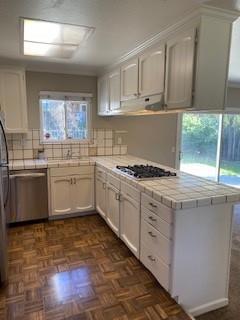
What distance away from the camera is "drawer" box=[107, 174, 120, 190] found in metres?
2.77

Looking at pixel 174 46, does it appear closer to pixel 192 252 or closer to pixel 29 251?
pixel 192 252

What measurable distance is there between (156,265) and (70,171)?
6.33 feet

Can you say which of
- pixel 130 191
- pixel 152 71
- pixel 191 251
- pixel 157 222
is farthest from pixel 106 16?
pixel 191 251

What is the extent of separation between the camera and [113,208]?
295 cm

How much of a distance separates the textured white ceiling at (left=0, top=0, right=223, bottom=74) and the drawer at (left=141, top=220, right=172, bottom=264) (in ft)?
5.59

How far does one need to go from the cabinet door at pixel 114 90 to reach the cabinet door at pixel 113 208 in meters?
1.12

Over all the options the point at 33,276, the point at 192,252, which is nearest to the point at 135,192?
the point at 192,252

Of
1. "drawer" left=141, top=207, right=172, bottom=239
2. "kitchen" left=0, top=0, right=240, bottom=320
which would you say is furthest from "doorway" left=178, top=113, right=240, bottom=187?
"drawer" left=141, top=207, right=172, bottom=239

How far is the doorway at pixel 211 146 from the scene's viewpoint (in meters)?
4.80

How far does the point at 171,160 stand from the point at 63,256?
2.82 m

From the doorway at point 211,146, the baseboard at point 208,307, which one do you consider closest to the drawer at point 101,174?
the baseboard at point 208,307

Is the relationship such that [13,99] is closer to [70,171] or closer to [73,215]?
[70,171]

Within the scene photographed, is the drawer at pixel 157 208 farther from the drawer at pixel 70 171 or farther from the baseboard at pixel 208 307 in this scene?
the drawer at pixel 70 171

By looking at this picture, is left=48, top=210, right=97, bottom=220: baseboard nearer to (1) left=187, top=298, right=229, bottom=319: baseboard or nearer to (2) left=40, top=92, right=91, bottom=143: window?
(2) left=40, top=92, right=91, bottom=143: window
